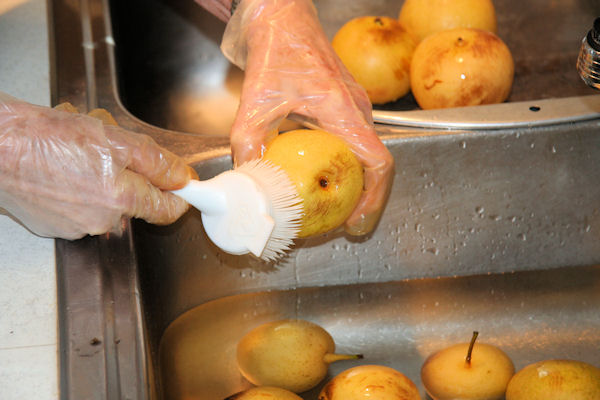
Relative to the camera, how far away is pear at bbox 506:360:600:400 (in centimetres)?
85

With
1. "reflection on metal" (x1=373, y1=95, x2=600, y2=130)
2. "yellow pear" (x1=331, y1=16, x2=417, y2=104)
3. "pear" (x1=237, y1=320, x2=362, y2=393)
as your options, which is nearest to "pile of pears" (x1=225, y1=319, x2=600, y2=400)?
"pear" (x1=237, y1=320, x2=362, y2=393)

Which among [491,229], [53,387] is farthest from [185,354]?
[491,229]

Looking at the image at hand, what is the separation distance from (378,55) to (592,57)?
54cm

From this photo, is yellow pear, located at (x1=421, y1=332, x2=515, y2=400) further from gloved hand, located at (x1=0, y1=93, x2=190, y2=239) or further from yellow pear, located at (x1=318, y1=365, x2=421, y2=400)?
gloved hand, located at (x1=0, y1=93, x2=190, y2=239)

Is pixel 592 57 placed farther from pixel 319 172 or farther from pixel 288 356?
pixel 288 356

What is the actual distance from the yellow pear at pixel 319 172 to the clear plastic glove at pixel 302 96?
3 centimetres

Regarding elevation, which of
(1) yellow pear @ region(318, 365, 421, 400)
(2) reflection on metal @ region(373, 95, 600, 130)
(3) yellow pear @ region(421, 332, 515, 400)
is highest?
(2) reflection on metal @ region(373, 95, 600, 130)

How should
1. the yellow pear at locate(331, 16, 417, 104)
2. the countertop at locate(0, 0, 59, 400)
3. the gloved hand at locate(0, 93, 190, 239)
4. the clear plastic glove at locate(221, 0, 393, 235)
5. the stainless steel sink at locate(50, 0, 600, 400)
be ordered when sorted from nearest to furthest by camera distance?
the countertop at locate(0, 0, 59, 400)
the gloved hand at locate(0, 93, 190, 239)
the clear plastic glove at locate(221, 0, 393, 235)
the stainless steel sink at locate(50, 0, 600, 400)
the yellow pear at locate(331, 16, 417, 104)

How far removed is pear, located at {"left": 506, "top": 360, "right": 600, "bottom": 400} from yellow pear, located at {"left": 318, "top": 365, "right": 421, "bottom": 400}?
15cm

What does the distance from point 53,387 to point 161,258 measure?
0.39 metres

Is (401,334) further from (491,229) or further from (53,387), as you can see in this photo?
(53,387)

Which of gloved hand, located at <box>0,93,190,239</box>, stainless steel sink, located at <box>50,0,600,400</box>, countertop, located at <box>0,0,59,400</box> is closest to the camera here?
countertop, located at <box>0,0,59,400</box>

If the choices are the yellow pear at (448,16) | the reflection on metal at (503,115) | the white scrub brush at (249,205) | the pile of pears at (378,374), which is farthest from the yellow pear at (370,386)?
the yellow pear at (448,16)

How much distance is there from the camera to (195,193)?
833 mm
